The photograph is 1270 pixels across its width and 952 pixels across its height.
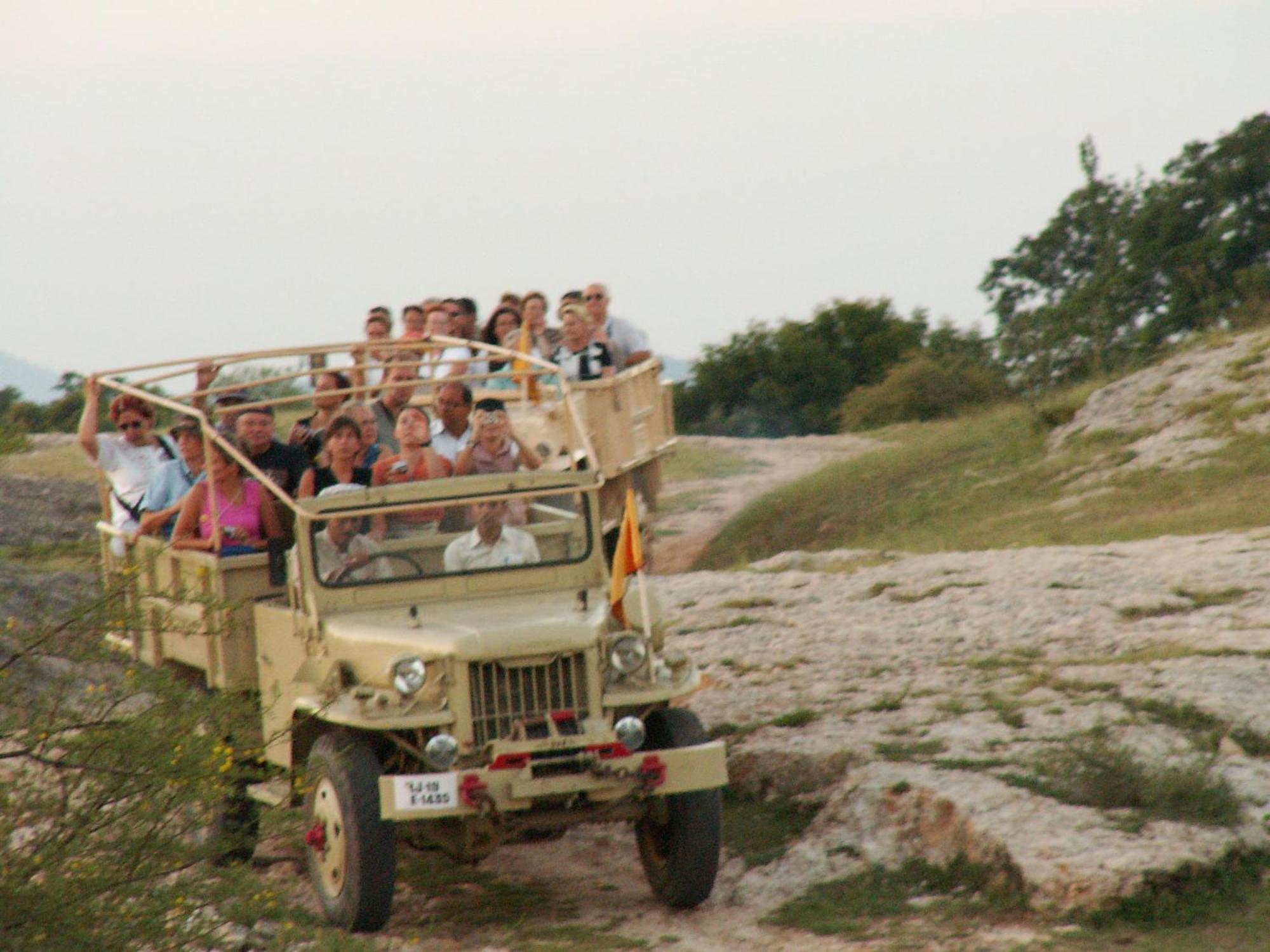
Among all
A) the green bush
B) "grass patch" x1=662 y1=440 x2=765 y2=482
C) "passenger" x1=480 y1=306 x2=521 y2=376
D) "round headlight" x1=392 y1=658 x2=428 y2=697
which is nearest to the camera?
"round headlight" x1=392 y1=658 x2=428 y2=697

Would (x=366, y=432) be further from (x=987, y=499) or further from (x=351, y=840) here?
(x=987, y=499)

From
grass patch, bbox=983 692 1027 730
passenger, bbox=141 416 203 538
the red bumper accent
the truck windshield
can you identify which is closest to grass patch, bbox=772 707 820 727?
grass patch, bbox=983 692 1027 730

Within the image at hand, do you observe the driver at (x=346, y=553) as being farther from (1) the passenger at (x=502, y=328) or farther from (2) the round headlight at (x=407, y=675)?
(1) the passenger at (x=502, y=328)

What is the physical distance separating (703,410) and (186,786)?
133 feet

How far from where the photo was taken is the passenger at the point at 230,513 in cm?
998

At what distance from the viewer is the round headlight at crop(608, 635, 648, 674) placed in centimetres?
867

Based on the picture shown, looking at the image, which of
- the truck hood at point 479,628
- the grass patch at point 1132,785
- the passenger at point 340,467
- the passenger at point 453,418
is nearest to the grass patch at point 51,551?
the truck hood at point 479,628

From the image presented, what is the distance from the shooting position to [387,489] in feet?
30.7

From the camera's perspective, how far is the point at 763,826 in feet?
32.6

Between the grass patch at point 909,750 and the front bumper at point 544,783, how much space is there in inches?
72.5

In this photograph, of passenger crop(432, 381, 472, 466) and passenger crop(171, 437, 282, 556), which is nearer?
passenger crop(171, 437, 282, 556)

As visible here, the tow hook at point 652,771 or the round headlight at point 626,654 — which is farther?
the round headlight at point 626,654

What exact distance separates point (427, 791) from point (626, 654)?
1.11 meters

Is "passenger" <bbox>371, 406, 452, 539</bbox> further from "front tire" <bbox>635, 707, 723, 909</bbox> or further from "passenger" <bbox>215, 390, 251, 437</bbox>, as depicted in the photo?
"front tire" <bbox>635, 707, 723, 909</bbox>
